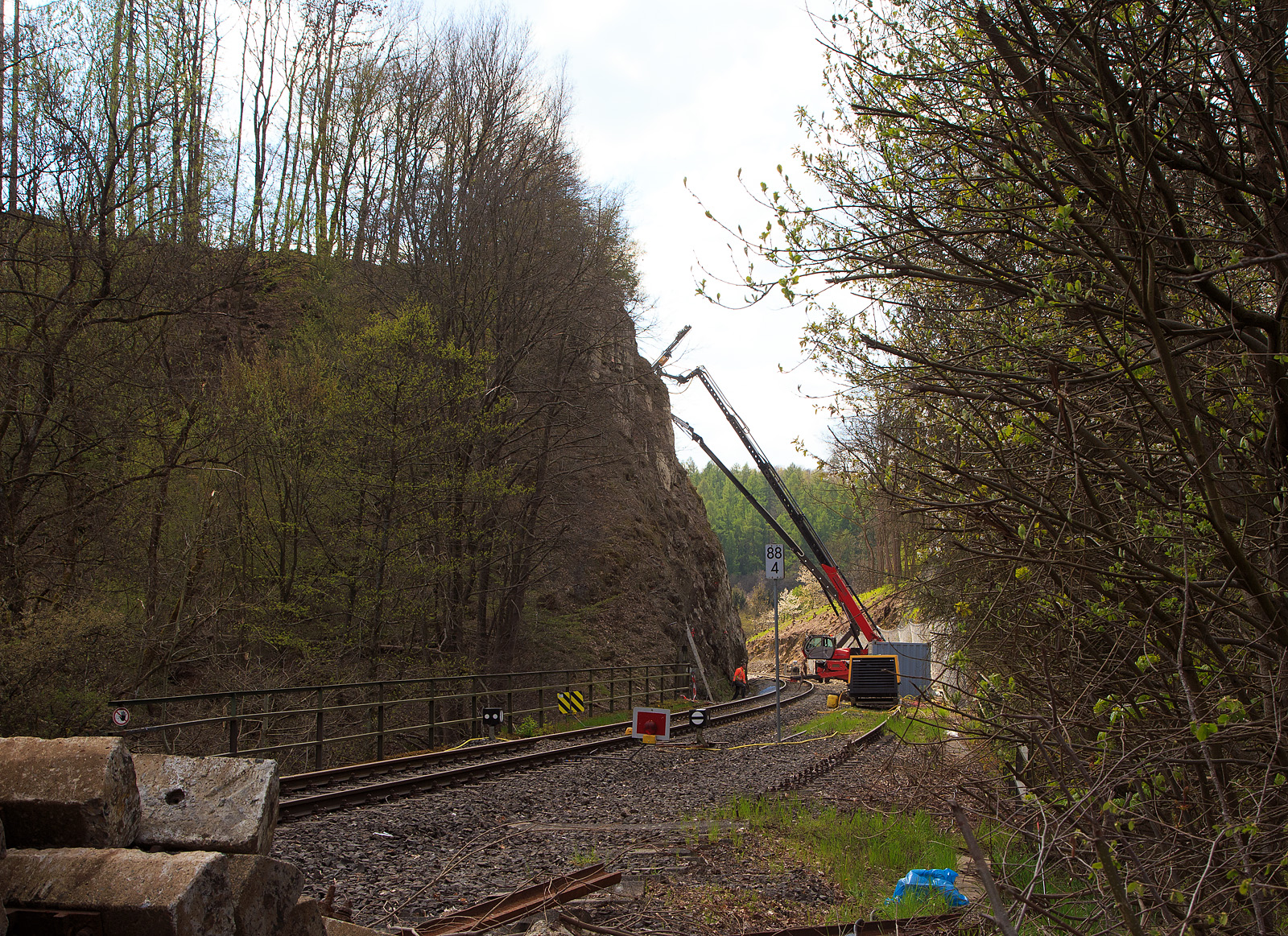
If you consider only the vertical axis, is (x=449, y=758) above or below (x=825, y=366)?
below

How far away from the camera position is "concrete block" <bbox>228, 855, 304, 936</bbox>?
12.9ft

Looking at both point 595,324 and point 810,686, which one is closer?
point 595,324

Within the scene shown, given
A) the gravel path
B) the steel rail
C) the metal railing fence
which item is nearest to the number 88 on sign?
the gravel path

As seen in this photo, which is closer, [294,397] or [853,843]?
[853,843]

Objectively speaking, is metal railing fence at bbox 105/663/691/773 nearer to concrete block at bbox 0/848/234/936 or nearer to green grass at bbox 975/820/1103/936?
concrete block at bbox 0/848/234/936

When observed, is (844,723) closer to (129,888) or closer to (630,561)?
(630,561)

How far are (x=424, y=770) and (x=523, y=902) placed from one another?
6.64 metres

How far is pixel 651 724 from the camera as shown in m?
15.5

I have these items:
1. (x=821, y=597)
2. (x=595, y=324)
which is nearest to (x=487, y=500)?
(x=595, y=324)

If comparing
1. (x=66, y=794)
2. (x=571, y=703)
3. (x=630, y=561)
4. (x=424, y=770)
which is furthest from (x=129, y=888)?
(x=630, y=561)

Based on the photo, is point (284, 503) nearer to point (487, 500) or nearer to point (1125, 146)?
point (487, 500)

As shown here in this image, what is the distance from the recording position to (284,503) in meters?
20.2

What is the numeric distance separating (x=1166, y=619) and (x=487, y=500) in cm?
1893

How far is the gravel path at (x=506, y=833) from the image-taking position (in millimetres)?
6720
